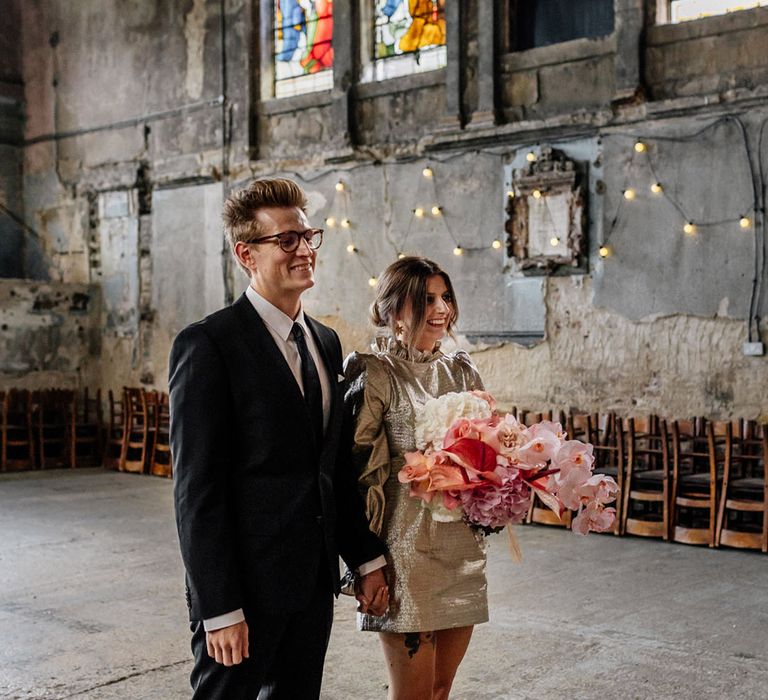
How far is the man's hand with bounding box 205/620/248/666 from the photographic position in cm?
227

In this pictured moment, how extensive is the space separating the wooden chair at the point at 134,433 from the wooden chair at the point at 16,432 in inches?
47.7

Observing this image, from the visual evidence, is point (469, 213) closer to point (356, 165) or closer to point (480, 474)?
point (356, 165)

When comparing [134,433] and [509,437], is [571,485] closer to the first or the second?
[509,437]

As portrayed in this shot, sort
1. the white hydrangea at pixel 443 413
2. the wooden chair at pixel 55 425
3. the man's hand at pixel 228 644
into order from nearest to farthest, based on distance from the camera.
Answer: the man's hand at pixel 228 644 → the white hydrangea at pixel 443 413 → the wooden chair at pixel 55 425

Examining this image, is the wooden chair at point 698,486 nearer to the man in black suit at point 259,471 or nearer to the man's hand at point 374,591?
A: the man's hand at point 374,591

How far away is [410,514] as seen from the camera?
9.13 ft

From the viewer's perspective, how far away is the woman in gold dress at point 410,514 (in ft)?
9.05

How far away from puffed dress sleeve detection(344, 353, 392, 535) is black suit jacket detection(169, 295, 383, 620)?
0.75ft

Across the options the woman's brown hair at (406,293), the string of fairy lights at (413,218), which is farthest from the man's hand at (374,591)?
the string of fairy lights at (413,218)

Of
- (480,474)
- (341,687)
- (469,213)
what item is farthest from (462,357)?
(469,213)

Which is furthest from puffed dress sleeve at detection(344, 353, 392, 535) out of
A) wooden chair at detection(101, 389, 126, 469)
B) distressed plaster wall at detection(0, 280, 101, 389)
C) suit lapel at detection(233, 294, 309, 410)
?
distressed plaster wall at detection(0, 280, 101, 389)

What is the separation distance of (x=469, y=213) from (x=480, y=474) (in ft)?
25.8

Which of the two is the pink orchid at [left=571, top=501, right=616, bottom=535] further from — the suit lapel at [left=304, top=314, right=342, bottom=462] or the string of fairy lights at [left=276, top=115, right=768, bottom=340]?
the string of fairy lights at [left=276, top=115, right=768, bottom=340]

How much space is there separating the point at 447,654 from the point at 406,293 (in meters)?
1.04
